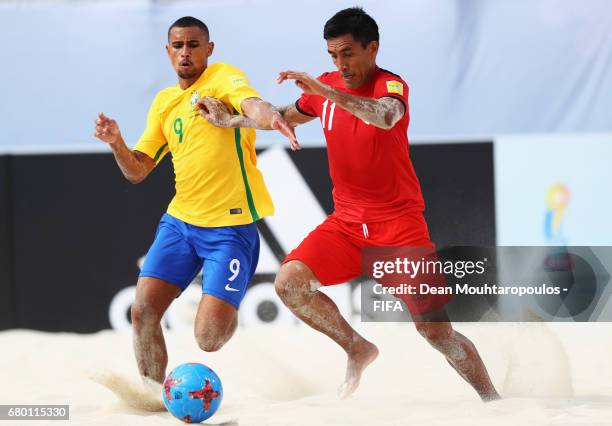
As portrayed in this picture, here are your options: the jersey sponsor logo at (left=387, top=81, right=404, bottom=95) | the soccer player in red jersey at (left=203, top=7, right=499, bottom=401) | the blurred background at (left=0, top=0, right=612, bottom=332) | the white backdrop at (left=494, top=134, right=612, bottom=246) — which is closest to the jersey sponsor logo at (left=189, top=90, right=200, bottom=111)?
the soccer player in red jersey at (left=203, top=7, right=499, bottom=401)

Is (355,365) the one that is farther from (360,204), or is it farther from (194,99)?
(194,99)

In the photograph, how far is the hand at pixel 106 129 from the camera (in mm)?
4777

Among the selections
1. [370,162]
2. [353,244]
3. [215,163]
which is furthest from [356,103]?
[215,163]

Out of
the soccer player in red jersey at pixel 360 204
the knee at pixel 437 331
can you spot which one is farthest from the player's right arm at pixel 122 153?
the knee at pixel 437 331

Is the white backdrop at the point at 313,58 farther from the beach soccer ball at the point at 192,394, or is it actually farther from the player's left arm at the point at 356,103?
the beach soccer ball at the point at 192,394

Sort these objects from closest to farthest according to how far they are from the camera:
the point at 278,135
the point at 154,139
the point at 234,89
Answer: the point at 234,89 < the point at 154,139 < the point at 278,135


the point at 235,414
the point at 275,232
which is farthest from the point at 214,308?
the point at 275,232

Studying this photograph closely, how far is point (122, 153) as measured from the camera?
495cm

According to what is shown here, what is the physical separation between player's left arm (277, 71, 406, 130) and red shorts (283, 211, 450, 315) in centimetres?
55

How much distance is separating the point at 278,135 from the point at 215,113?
237cm

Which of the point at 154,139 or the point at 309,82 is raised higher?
the point at 309,82

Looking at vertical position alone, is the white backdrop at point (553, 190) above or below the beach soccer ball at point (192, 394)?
above

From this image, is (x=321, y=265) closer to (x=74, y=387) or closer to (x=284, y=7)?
(x=74, y=387)

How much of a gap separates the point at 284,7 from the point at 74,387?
10.00 ft
